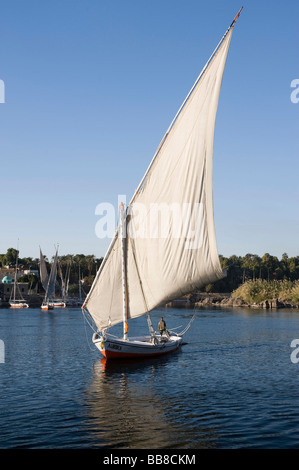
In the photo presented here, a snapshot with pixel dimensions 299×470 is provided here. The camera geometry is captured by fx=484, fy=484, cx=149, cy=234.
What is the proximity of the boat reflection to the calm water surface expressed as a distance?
0.13ft

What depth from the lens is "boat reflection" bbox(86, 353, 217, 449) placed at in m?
18.0

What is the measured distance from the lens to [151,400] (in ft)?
80.5

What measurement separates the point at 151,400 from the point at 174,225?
10.5 meters

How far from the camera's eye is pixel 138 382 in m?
29.1

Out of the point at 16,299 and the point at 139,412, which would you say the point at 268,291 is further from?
the point at 139,412

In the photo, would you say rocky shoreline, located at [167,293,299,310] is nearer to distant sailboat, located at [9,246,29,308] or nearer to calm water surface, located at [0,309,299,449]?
distant sailboat, located at [9,246,29,308]

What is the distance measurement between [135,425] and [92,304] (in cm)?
1370
